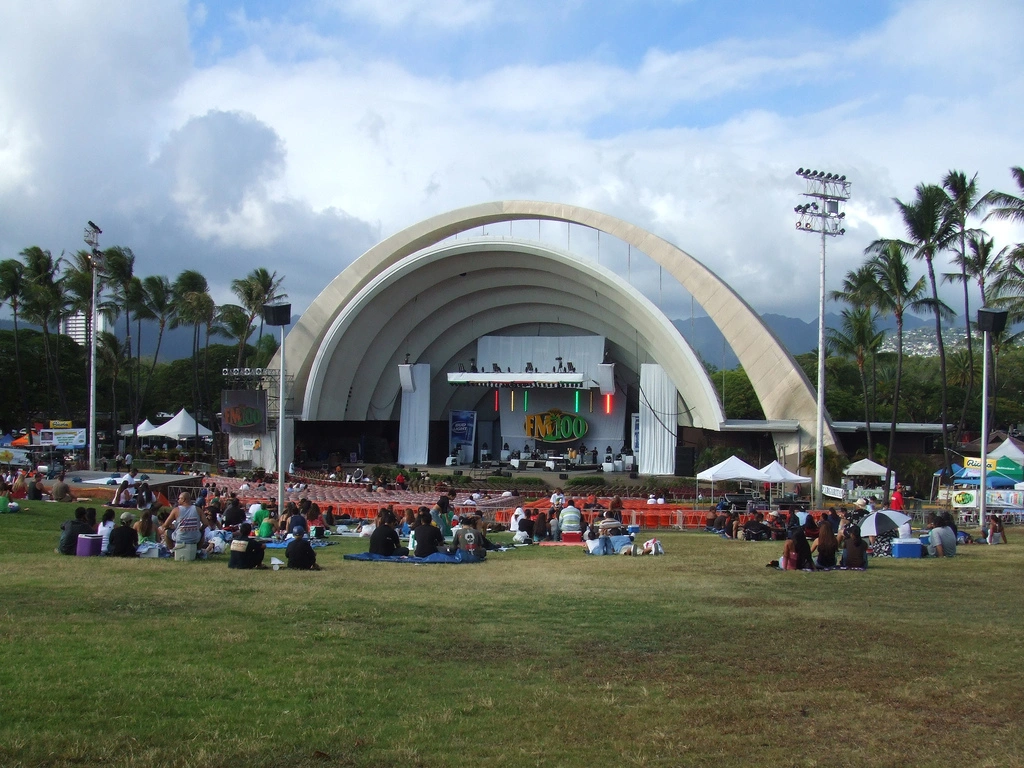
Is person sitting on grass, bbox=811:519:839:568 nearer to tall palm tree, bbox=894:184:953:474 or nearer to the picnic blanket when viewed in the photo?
the picnic blanket

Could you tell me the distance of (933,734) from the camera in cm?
562

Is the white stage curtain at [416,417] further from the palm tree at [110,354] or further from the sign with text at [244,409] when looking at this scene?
the palm tree at [110,354]

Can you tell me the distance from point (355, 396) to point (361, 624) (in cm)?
4020

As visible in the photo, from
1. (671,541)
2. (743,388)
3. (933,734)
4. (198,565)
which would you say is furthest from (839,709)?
(743,388)

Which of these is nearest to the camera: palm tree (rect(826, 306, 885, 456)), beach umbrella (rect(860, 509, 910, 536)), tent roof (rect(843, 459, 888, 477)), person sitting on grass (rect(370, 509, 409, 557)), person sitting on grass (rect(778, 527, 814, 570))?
person sitting on grass (rect(778, 527, 814, 570))

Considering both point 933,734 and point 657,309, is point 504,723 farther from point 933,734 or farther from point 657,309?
point 657,309

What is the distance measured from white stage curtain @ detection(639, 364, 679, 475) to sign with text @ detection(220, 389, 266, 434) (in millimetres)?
17895

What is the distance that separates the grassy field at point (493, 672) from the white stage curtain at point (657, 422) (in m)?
32.2

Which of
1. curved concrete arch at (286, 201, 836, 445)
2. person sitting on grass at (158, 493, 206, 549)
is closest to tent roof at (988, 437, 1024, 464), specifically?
curved concrete arch at (286, 201, 836, 445)

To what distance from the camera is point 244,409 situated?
1734 inches

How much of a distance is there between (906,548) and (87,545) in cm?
1274

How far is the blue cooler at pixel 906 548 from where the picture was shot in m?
15.6

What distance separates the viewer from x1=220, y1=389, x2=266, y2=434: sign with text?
43938 mm

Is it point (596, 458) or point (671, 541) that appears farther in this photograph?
point (596, 458)
